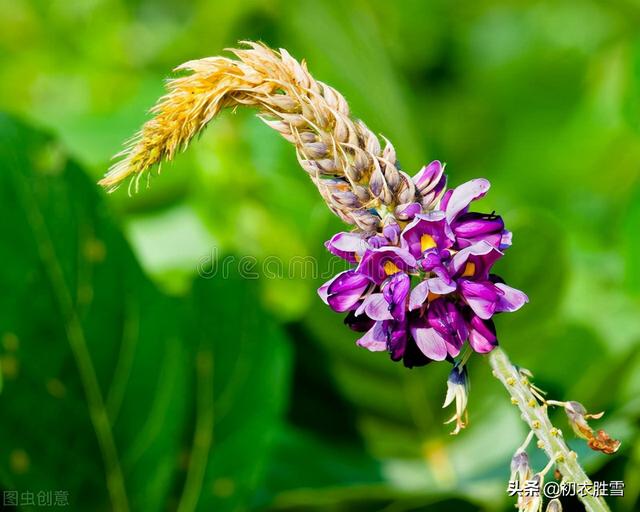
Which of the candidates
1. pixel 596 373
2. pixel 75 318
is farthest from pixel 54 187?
pixel 596 373

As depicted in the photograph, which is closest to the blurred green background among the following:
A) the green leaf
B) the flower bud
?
the green leaf

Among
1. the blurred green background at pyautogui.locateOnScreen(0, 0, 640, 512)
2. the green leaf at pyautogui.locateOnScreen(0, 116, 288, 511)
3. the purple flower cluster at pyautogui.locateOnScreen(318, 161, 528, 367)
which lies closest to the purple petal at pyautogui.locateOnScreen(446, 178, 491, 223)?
the purple flower cluster at pyautogui.locateOnScreen(318, 161, 528, 367)

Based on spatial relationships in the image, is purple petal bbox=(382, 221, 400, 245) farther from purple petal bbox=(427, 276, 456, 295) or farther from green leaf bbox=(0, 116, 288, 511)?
green leaf bbox=(0, 116, 288, 511)

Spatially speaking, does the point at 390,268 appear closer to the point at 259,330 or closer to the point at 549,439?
the point at 549,439

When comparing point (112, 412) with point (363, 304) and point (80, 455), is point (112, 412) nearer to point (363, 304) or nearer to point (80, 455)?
point (80, 455)

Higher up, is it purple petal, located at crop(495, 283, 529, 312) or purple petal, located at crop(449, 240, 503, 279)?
purple petal, located at crop(449, 240, 503, 279)

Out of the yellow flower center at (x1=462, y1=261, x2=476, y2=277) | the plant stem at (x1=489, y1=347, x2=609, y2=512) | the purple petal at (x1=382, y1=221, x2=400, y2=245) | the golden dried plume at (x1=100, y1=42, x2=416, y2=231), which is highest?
the golden dried plume at (x1=100, y1=42, x2=416, y2=231)

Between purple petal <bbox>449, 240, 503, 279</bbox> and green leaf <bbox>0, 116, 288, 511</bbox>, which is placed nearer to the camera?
purple petal <bbox>449, 240, 503, 279</bbox>
